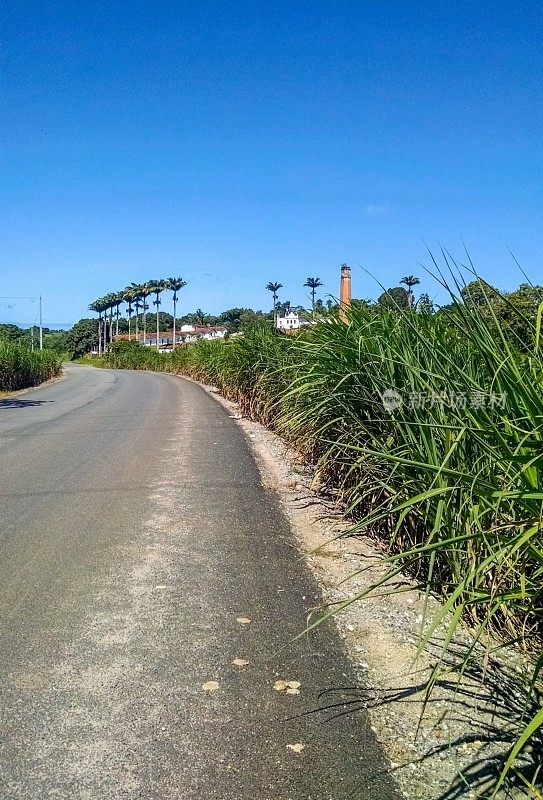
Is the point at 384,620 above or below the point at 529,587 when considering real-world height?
below

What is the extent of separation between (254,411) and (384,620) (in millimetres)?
10525

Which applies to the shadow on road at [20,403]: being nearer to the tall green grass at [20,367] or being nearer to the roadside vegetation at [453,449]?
the tall green grass at [20,367]

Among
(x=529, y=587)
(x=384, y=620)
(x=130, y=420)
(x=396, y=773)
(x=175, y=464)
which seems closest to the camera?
(x=396, y=773)

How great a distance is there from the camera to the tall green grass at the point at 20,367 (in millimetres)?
27891

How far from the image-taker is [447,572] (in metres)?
4.10

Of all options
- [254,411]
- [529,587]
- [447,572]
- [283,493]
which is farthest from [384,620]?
[254,411]

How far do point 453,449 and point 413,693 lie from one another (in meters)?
1.13

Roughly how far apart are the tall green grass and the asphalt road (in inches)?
889

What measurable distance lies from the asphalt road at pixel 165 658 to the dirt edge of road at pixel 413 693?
Result: 0.10 metres

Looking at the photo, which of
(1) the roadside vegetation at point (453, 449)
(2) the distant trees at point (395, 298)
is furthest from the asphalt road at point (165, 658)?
(2) the distant trees at point (395, 298)

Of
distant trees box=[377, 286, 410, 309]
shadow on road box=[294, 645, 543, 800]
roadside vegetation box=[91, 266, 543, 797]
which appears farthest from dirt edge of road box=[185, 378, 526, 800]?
distant trees box=[377, 286, 410, 309]

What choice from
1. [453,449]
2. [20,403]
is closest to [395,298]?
[453,449]

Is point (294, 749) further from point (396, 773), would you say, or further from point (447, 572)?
point (447, 572)

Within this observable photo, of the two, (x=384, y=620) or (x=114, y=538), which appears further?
(x=114, y=538)
